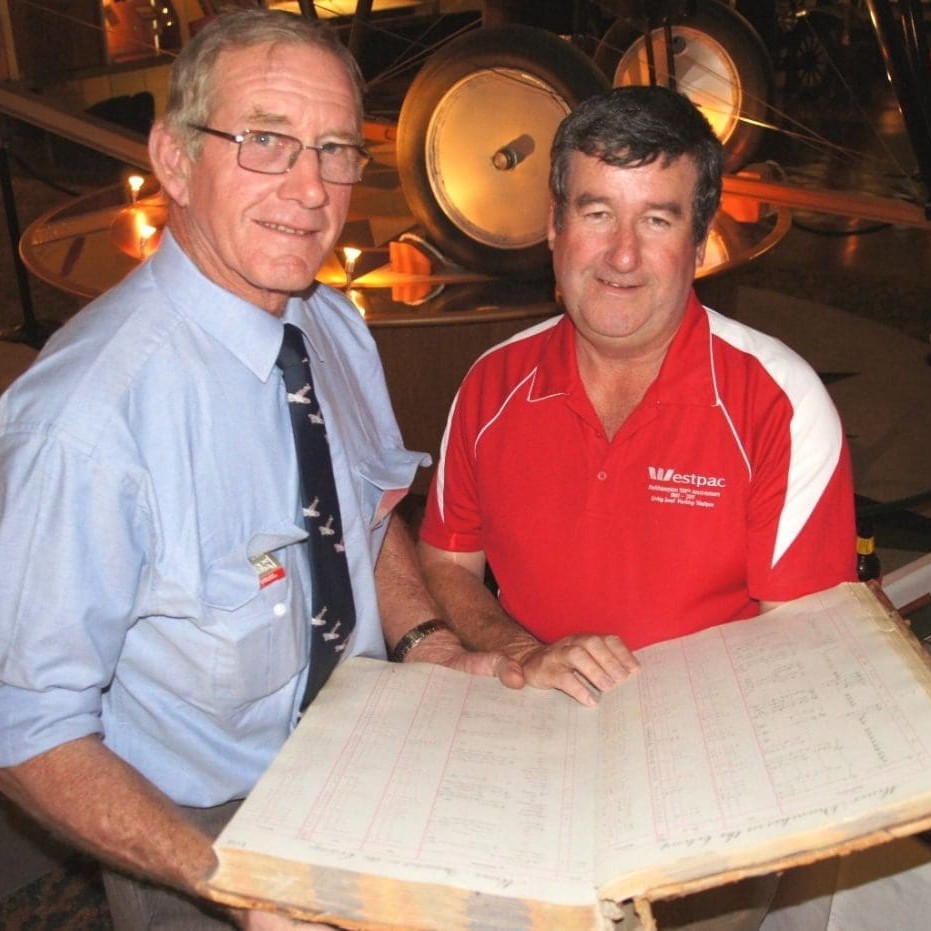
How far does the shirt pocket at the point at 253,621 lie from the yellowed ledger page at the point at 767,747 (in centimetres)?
29

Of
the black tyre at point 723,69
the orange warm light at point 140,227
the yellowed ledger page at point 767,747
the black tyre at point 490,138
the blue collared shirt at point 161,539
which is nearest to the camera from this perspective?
the yellowed ledger page at point 767,747

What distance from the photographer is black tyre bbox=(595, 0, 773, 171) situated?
3.42 metres

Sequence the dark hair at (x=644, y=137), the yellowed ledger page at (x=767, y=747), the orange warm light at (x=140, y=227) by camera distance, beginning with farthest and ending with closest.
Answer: the orange warm light at (x=140, y=227) < the dark hair at (x=644, y=137) < the yellowed ledger page at (x=767, y=747)

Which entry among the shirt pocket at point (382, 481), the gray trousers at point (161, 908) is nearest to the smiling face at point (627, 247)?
the shirt pocket at point (382, 481)

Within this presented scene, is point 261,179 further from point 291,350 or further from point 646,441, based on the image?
point 646,441

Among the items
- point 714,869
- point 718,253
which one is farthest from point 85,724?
point 718,253

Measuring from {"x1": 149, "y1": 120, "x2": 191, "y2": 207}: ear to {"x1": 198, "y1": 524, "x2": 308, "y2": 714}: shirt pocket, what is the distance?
1.06 ft

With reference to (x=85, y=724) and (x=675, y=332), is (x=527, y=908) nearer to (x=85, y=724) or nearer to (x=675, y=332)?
(x=85, y=724)

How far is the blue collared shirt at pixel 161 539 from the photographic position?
83 centimetres

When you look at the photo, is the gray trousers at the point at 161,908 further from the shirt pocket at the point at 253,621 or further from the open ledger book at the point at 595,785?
the open ledger book at the point at 595,785

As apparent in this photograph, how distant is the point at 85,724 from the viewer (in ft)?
2.83

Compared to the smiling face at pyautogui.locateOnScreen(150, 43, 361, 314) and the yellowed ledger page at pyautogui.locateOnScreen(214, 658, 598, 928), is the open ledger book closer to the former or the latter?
the yellowed ledger page at pyautogui.locateOnScreen(214, 658, 598, 928)

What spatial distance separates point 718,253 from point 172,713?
199 cm

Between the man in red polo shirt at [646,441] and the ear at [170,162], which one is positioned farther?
the man in red polo shirt at [646,441]
